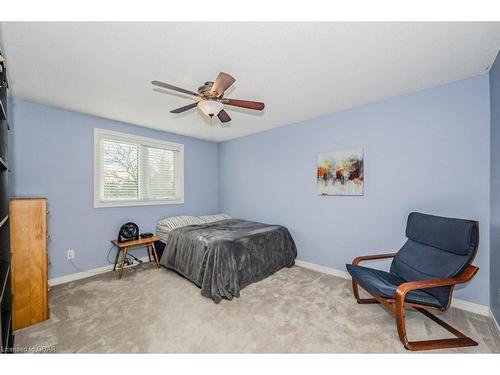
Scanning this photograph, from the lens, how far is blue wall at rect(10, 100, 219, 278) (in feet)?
8.67

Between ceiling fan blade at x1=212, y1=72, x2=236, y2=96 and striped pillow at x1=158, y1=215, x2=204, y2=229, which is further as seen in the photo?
striped pillow at x1=158, y1=215, x2=204, y2=229

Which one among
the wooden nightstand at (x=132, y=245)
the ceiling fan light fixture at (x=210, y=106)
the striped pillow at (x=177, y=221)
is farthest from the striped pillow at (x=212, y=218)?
the ceiling fan light fixture at (x=210, y=106)

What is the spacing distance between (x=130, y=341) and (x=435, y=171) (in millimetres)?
3379

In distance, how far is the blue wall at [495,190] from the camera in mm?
1844

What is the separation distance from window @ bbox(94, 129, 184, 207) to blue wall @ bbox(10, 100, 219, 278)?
4.4 inches

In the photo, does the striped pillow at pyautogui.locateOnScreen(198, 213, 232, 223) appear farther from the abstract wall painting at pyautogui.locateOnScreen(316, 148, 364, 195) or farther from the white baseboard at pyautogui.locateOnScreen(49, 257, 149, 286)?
the abstract wall painting at pyautogui.locateOnScreen(316, 148, 364, 195)

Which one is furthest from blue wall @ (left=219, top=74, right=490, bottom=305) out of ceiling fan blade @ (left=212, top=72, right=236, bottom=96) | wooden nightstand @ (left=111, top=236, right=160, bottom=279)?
ceiling fan blade @ (left=212, top=72, right=236, bottom=96)

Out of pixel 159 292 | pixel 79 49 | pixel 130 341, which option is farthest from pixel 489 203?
pixel 79 49

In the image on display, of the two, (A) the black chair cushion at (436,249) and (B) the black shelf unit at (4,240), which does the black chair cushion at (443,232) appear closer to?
(A) the black chair cushion at (436,249)

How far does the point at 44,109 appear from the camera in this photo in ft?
9.12

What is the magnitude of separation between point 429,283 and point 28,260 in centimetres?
348

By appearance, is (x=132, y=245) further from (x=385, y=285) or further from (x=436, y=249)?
(x=436, y=249)

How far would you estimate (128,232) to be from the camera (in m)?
3.38

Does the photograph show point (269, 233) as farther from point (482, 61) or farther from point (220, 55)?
point (482, 61)
